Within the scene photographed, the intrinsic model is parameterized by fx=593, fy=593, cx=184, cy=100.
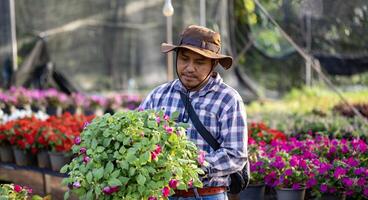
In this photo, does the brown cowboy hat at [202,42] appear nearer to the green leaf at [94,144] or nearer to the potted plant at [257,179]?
the green leaf at [94,144]

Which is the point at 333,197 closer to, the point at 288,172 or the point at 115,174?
the point at 288,172

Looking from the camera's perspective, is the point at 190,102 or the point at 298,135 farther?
the point at 298,135

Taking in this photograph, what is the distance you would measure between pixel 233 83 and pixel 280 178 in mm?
9481

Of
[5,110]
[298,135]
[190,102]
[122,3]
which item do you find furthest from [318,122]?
[122,3]

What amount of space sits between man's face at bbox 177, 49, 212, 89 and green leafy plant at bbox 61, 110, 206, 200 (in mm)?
400

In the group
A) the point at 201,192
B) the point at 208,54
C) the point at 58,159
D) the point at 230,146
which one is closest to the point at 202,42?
the point at 208,54

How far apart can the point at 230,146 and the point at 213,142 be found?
0.09m

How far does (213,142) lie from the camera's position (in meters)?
2.70

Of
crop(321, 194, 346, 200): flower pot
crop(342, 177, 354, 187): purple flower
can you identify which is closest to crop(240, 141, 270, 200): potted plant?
crop(321, 194, 346, 200): flower pot

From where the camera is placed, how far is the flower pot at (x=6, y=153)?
20.3ft

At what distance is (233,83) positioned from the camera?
13.4m

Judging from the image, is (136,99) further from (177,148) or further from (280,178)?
(177,148)

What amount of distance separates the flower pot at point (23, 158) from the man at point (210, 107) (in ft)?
11.2

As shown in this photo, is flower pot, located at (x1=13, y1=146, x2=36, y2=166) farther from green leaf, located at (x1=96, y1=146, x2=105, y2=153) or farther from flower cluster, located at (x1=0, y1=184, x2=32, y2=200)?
green leaf, located at (x1=96, y1=146, x2=105, y2=153)
